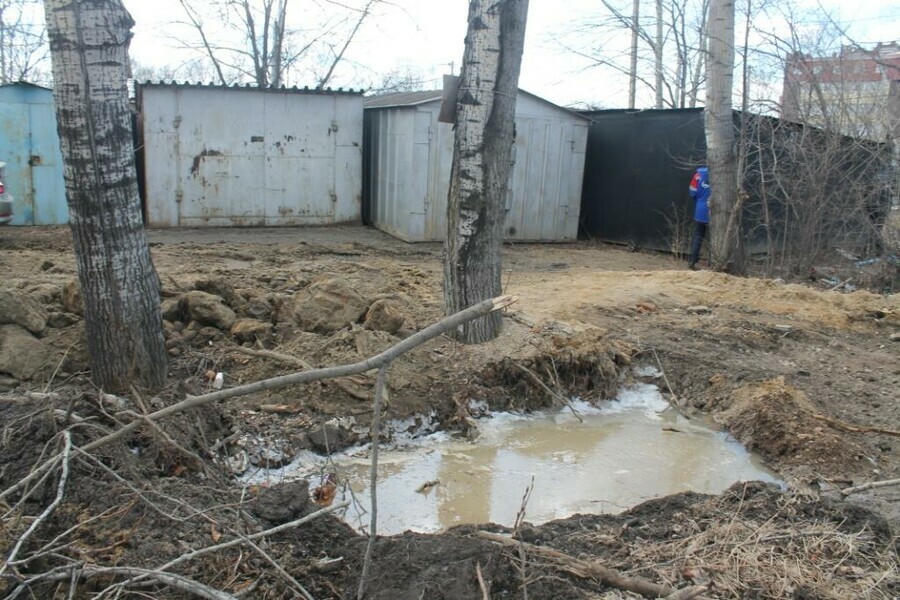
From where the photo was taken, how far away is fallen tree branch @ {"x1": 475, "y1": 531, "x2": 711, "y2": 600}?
2.78 meters

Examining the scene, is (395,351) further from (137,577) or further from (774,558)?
(774,558)

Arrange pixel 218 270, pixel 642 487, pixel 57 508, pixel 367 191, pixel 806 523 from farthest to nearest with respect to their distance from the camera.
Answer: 1. pixel 367 191
2. pixel 218 270
3. pixel 642 487
4. pixel 806 523
5. pixel 57 508

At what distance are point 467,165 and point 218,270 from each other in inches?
139

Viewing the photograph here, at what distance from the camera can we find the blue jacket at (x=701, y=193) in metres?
10.3

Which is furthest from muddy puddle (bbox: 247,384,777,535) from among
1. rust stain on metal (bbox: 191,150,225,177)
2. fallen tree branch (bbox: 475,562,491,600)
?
rust stain on metal (bbox: 191,150,225,177)

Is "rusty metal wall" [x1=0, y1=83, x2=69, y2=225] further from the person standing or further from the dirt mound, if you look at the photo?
the dirt mound

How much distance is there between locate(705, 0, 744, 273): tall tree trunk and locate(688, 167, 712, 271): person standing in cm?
29

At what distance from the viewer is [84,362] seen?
457cm

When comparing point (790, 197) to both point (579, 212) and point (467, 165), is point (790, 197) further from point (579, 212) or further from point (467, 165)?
point (467, 165)

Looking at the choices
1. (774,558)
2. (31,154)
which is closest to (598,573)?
(774,558)

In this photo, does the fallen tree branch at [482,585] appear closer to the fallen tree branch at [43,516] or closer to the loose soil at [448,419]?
the loose soil at [448,419]

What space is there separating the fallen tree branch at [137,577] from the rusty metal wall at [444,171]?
28.9 feet

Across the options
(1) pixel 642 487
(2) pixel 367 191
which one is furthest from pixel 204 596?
(2) pixel 367 191

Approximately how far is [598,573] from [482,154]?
134 inches
